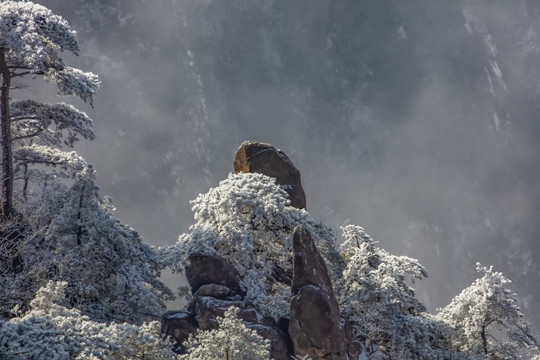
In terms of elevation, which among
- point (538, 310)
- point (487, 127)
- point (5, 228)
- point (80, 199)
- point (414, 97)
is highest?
point (414, 97)

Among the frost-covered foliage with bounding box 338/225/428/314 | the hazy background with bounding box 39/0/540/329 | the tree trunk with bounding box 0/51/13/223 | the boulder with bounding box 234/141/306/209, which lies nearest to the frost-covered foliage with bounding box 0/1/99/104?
the tree trunk with bounding box 0/51/13/223

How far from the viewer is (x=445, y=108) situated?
191m

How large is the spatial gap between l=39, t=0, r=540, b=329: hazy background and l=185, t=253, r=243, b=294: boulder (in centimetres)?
15039

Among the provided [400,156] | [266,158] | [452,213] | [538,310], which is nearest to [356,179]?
[400,156]

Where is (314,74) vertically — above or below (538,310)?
above

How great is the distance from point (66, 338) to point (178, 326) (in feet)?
26.4

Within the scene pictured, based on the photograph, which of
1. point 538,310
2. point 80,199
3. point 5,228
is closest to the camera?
point 5,228

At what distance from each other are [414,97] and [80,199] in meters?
187

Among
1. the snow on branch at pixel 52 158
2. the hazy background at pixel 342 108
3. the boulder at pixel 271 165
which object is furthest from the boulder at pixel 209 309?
the hazy background at pixel 342 108

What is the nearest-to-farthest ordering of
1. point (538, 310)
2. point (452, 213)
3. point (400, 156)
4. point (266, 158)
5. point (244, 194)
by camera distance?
point (244, 194) → point (266, 158) → point (538, 310) → point (452, 213) → point (400, 156)

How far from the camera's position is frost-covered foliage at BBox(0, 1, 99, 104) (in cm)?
1625

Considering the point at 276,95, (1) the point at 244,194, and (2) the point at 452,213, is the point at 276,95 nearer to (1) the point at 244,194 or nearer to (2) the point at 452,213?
(2) the point at 452,213

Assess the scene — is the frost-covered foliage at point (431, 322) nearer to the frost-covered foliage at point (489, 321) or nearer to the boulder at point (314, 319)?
the frost-covered foliage at point (489, 321)

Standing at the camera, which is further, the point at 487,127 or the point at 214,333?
the point at 487,127
